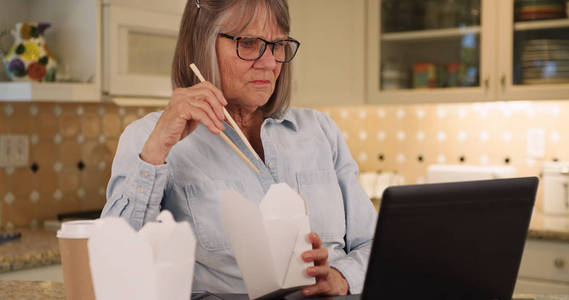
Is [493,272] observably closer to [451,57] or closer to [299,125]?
[299,125]

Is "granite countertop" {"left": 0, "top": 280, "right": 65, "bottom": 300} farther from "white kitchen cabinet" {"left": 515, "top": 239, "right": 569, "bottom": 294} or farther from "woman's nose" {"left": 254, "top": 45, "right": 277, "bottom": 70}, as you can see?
"white kitchen cabinet" {"left": 515, "top": 239, "right": 569, "bottom": 294}

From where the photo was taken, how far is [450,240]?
80cm

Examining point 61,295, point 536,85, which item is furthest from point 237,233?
point 536,85

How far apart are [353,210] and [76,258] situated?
63 centimetres

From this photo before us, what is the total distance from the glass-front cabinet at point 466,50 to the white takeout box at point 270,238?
215 centimetres

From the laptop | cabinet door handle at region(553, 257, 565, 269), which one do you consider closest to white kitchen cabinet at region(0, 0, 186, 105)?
cabinet door handle at region(553, 257, 565, 269)

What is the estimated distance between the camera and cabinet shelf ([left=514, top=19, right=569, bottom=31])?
8.82 ft

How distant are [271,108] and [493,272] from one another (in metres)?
0.67

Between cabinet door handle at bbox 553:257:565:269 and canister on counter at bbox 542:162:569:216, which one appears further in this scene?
canister on counter at bbox 542:162:569:216

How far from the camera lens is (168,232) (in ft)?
2.31

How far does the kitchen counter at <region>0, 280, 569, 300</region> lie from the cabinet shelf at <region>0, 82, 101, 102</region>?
110cm

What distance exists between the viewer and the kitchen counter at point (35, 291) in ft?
3.67

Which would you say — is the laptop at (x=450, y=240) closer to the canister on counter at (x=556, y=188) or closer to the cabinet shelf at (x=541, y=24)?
the canister on counter at (x=556, y=188)

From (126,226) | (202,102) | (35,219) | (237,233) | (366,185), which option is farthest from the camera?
(366,185)
